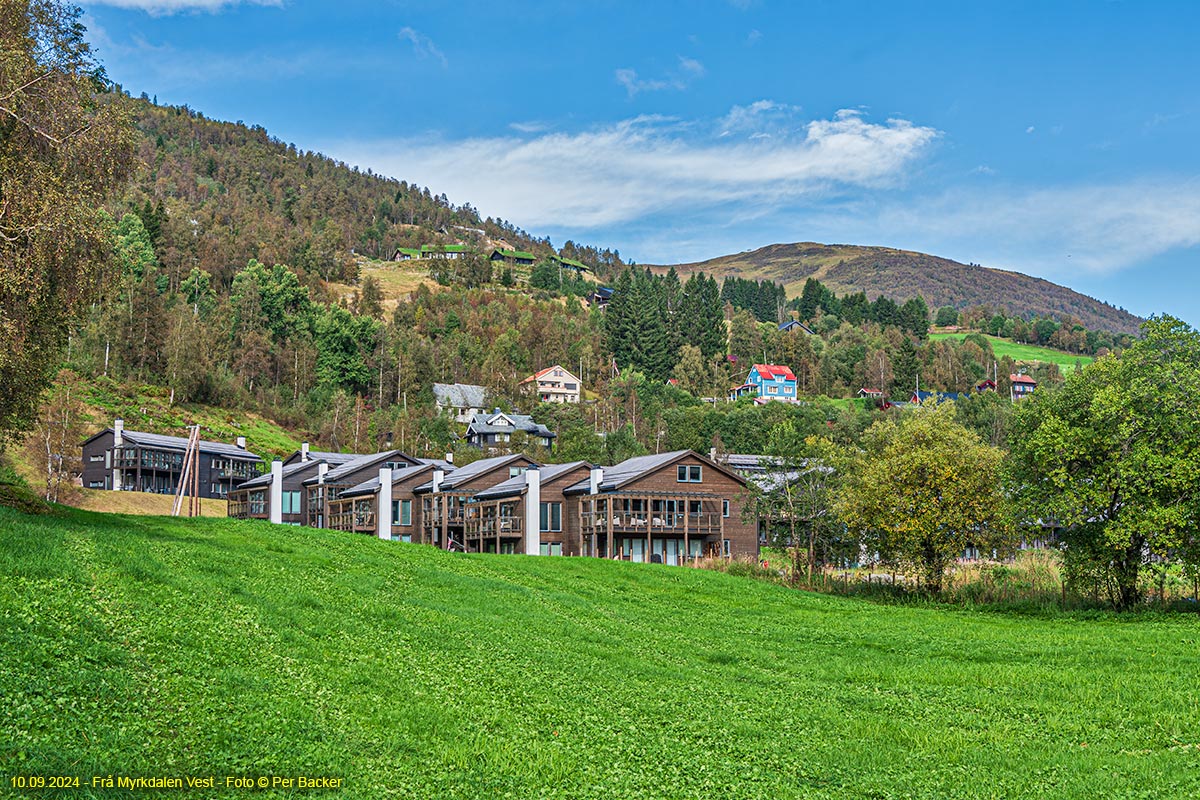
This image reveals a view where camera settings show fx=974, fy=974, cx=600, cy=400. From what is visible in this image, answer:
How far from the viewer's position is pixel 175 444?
84.6 m

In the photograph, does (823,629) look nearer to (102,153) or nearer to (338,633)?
(338,633)

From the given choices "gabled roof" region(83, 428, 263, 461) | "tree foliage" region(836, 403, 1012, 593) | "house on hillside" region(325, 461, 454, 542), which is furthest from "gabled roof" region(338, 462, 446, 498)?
"tree foliage" region(836, 403, 1012, 593)

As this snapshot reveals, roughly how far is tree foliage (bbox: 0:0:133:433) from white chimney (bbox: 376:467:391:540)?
3932 centimetres

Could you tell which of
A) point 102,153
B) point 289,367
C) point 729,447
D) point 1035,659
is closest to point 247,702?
point 102,153

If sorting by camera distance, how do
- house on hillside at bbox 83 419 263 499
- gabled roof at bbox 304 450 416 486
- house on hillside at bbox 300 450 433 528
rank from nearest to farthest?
1. house on hillside at bbox 300 450 433 528
2. gabled roof at bbox 304 450 416 486
3. house on hillside at bbox 83 419 263 499

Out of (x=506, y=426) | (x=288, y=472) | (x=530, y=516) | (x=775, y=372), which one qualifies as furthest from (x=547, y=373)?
(x=530, y=516)

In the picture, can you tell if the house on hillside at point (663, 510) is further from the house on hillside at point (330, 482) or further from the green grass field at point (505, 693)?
the green grass field at point (505, 693)

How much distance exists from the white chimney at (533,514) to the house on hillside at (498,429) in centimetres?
5243

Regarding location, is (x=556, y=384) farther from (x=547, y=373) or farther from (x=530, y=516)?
(x=530, y=516)

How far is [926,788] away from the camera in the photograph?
12.2 metres

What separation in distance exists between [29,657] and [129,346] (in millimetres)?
101516

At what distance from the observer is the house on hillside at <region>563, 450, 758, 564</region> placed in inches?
2282

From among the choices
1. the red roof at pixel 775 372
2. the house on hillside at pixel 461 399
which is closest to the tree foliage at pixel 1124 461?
the house on hillside at pixel 461 399

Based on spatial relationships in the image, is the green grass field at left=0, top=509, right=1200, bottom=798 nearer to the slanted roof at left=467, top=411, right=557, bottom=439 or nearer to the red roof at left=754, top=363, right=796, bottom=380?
the slanted roof at left=467, top=411, right=557, bottom=439
